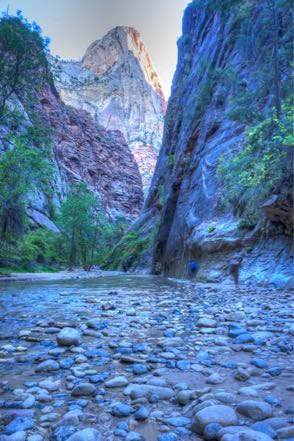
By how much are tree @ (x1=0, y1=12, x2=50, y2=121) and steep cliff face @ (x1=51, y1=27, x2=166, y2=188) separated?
100 meters

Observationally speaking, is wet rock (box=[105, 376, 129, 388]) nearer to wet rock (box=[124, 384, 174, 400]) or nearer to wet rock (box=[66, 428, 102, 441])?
wet rock (box=[124, 384, 174, 400])

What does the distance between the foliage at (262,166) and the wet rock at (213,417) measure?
6.71 metres

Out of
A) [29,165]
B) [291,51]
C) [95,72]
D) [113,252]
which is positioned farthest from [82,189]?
[95,72]

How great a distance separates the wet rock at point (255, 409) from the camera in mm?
1794

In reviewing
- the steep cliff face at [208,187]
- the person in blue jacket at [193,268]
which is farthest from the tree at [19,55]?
the person in blue jacket at [193,268]

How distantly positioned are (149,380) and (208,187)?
48.0ft

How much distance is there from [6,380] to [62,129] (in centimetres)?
7662

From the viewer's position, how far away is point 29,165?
16.3 metres

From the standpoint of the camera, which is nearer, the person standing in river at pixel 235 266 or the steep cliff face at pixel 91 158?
the person standing in river at pixel 235 266

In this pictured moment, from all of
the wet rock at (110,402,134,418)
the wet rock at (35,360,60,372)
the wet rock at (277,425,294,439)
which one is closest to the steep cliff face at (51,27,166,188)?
the wet rock at (35,360,60,372)

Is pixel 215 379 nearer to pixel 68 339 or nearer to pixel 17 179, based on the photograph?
pixel 68 339

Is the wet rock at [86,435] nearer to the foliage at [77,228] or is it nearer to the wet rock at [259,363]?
the wet rock at [259,363]

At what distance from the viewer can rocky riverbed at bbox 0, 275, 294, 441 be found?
1730mm

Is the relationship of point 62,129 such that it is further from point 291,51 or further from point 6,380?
point 6,380
